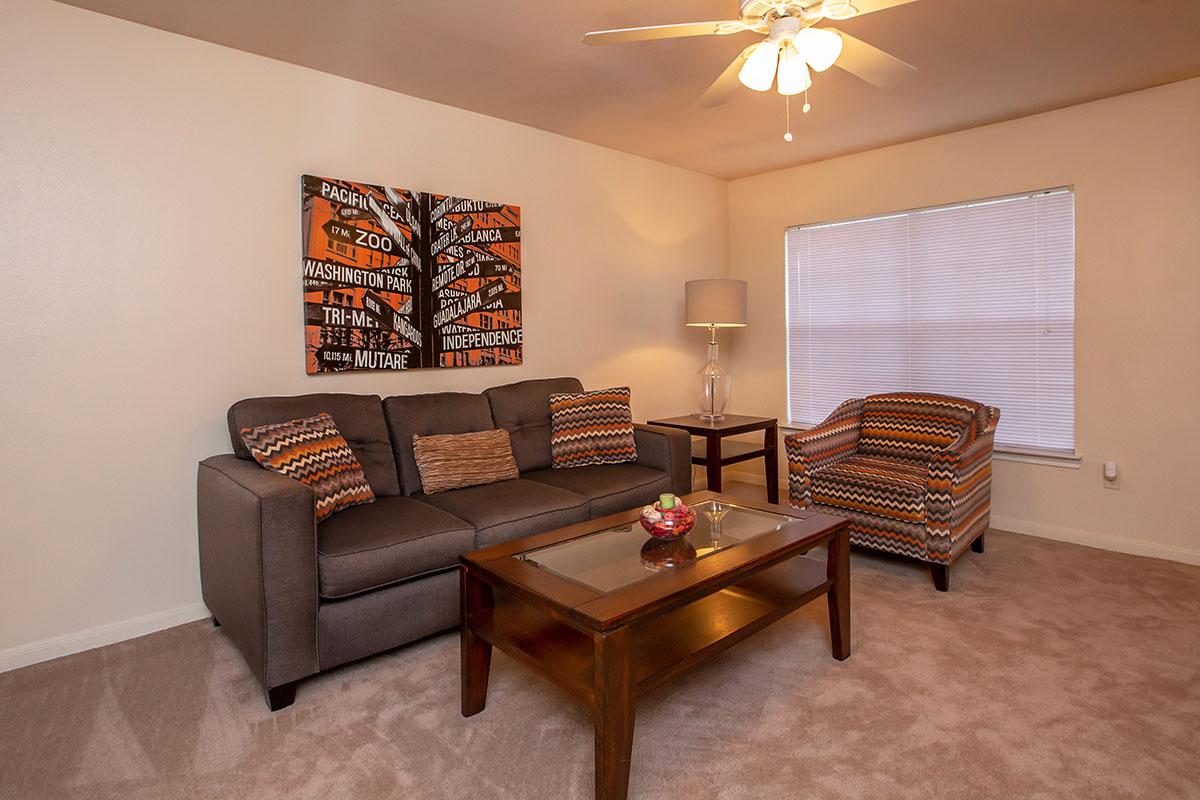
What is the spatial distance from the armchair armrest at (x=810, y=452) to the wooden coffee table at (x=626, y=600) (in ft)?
2.89

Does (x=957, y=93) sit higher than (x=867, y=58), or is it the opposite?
(x=957, y=93)

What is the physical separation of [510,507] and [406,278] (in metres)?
1.34

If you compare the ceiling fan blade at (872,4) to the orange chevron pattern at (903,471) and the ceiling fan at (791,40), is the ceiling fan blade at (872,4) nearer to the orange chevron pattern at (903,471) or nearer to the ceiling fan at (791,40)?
the ceiling fan at (791,40)

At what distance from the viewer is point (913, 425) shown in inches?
139

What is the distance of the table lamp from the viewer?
13.8ft

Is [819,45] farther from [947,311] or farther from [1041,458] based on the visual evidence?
[1041,458]

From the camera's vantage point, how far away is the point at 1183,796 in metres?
1.60

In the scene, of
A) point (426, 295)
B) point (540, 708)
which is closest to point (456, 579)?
point (540, 708)

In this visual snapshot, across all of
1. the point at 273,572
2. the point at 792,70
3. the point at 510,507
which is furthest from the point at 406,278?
the point at 792,70

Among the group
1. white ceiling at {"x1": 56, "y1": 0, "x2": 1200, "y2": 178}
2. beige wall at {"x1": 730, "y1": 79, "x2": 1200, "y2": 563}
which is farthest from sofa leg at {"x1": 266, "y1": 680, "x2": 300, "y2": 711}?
beige wall at {"x1": 730, "y1": 79, "x2": 1200, "y2": 563}

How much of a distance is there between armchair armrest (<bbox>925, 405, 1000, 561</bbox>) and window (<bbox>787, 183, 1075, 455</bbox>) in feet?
2.84

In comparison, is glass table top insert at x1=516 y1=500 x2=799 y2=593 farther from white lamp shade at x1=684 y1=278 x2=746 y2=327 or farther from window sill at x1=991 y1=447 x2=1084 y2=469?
window sill at x1=991 y1=447 x2=1084 y2=469

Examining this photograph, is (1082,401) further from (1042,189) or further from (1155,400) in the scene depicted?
(1042,189)

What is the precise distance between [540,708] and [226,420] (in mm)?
1798
